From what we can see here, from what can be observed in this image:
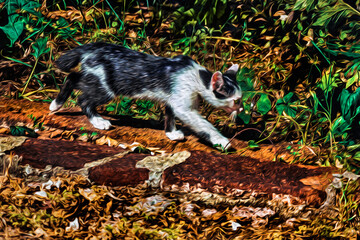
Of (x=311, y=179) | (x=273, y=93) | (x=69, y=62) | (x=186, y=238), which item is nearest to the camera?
(x=186, y=238)

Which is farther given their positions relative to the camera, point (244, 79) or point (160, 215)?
point (244, 79)

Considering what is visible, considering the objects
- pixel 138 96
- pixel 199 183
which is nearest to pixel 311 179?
pixel 199 183

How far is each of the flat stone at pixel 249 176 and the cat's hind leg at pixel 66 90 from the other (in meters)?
1.09

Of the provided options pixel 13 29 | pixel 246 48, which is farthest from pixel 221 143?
pixel 13 29

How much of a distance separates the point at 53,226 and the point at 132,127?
1.04 m

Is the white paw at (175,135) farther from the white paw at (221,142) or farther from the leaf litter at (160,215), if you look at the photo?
the leaf litter at (160,215)

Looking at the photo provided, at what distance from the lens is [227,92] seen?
10.2 feet

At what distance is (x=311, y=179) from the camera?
106 inches

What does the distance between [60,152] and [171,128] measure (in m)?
0.85

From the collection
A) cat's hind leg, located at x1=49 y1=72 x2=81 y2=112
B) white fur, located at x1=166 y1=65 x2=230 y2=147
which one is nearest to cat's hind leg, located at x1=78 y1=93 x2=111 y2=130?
cat's hind leg, located at x1=49 y1=72 x2=81 y2=112

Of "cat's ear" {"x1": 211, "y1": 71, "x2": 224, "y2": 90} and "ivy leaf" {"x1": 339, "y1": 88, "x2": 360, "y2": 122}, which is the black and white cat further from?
"ivy leaf" {"x1": 339, "y1": 88, "x2": 360, "y2": 122}

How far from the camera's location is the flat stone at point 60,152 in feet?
8.94

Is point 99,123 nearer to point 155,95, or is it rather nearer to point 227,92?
point 155,95

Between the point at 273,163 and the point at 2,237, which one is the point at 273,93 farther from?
the point at 2,237
